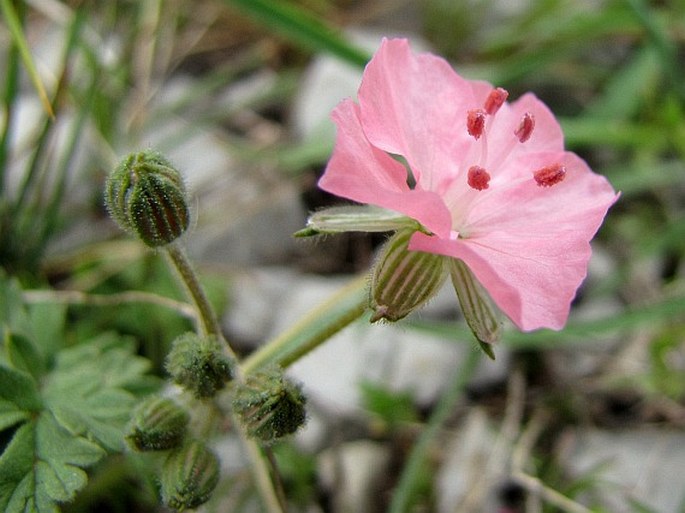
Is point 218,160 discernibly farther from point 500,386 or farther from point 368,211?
point 368,211

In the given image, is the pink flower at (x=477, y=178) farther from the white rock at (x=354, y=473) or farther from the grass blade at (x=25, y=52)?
the white rock at (x=354, y=473)

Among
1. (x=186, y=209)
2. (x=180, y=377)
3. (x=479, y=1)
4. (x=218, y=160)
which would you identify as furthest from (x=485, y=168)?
(x=479, y=1)

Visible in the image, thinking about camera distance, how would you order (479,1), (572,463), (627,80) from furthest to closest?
(479,1) → (627,80) → (572,463)

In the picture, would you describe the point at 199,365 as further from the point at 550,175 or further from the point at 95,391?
the point at 550,175

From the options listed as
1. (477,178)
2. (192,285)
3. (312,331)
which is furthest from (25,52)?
(477,178)

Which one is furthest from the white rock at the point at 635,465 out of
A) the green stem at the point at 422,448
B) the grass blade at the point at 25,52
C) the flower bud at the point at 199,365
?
the grass blade at the point at 25,52

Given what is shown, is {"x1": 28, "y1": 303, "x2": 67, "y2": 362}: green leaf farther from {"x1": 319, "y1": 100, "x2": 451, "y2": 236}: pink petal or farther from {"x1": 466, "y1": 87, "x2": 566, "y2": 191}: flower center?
{"x1": 466, "y1": 87, "x2": 566, "y2": 191}: flower center
